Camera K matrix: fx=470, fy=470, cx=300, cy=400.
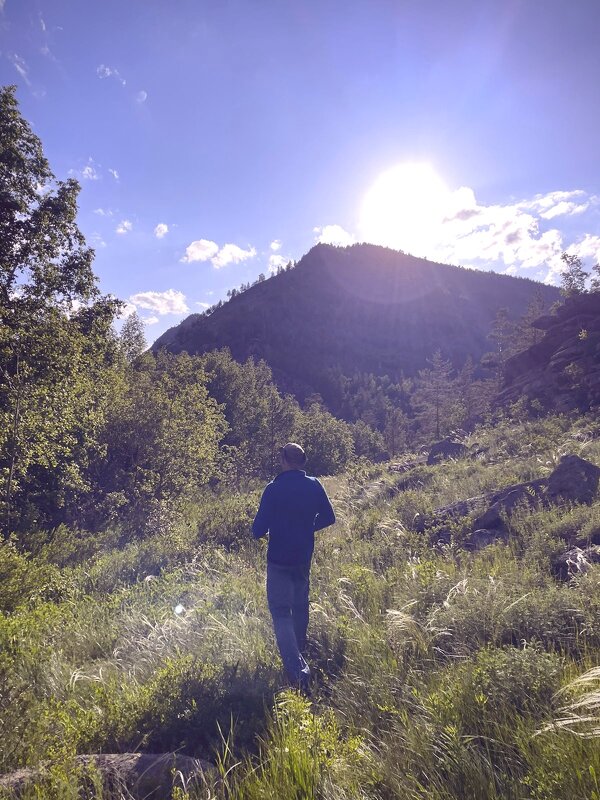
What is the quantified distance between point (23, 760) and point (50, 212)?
1146 cm

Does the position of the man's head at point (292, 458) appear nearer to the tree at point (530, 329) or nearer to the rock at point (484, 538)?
the rock at point (484, 538)

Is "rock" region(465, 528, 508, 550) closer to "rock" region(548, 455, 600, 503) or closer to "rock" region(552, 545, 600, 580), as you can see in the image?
"rock" region(552, 545, 600, 580)

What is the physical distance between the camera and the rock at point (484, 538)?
20.0 feet

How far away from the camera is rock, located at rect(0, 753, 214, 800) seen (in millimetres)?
2395

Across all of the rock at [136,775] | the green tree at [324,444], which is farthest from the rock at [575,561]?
the green tree at [324,444]

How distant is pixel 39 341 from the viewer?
868 centimetres

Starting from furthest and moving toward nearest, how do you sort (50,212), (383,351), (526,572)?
(383,351), (50,212), (526,572)

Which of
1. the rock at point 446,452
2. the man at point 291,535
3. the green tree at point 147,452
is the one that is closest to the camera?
the man at point 291,535

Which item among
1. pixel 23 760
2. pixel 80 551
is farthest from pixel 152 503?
pixel 23 760

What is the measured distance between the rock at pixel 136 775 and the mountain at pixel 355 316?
7802cm

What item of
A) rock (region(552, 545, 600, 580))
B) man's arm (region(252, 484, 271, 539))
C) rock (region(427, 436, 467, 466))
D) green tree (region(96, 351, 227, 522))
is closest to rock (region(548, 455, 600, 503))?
rock (region(552, 545, 600, 580))

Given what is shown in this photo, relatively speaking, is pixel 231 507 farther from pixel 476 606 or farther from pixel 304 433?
pixel 304 433

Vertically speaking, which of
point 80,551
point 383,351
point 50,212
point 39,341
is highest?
point 383,351

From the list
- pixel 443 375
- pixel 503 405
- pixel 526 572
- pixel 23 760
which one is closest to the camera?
pixel 23 760
